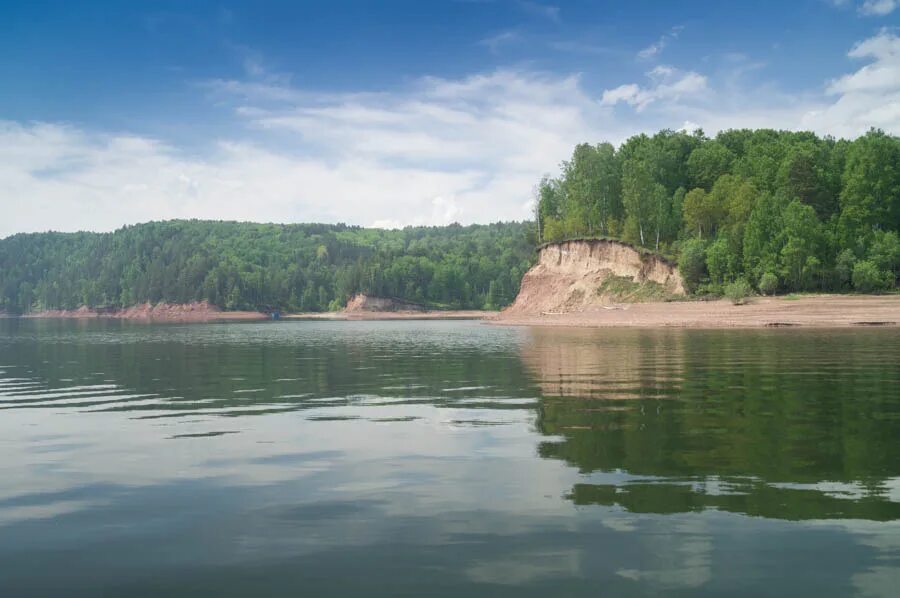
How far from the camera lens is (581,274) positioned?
408 ft

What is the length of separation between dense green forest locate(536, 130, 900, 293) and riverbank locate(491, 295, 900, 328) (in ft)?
25.2

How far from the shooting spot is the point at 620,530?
8.91 metres

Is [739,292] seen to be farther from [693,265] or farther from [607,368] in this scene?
[607,368]

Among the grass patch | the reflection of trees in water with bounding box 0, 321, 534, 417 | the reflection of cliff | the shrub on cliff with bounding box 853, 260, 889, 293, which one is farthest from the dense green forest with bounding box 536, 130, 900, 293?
the reflection of trees in water with bounding box 0, 321, 534, 417

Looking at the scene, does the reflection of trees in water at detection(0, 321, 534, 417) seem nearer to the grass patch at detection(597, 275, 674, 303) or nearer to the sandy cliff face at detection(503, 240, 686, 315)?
the grass patch at detection(597, 275, 674, 303)

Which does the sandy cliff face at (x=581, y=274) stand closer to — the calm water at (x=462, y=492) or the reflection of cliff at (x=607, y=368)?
the reflection of cliff at (x=607, y=368)

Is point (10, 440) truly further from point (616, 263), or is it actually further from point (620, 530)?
point (616, 263)

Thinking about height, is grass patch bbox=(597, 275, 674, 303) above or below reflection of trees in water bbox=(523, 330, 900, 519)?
above

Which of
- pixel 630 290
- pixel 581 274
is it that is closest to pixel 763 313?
pixel 630 290

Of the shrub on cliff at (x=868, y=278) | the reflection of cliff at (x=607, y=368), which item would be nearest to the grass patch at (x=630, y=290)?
the shrub on cliff at (x=868, y=278)

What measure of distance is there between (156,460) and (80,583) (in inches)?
271

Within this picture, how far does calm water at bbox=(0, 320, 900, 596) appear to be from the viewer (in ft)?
25.2

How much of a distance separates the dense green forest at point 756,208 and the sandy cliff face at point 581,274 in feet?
12.9

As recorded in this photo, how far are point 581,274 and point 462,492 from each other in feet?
381
